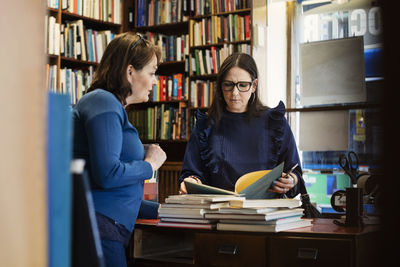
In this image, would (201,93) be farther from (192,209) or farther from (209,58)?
(192,209)

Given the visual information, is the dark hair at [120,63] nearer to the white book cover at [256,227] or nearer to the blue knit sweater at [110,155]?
the blue knit sweater at [110,155]

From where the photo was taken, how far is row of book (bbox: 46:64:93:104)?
16.1 feet

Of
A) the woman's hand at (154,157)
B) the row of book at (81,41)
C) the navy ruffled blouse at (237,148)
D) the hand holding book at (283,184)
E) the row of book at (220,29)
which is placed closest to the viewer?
the woman's hand at (154,157)

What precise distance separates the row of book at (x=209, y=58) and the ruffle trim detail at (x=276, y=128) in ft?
9.80

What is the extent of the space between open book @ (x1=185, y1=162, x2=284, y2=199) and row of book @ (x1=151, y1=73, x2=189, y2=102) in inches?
152

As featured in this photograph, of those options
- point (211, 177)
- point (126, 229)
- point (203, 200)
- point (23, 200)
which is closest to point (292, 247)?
point (203, 200)

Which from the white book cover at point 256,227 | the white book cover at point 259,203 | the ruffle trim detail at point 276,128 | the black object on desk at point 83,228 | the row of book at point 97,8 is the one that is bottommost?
the white book cover at point 256,227

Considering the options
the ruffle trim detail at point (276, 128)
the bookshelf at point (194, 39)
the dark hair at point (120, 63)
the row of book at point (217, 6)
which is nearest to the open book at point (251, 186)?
the dark hair at point (120, 63)

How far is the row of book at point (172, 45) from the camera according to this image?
5.61 metres

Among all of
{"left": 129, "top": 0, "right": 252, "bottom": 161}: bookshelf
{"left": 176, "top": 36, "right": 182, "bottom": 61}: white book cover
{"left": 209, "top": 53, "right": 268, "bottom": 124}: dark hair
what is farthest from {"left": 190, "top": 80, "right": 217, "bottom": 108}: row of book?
{"left": 209, "top": 53, "right": 268, "bottom": 124}: dark hair

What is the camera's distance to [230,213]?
1.46m

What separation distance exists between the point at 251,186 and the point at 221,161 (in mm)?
629

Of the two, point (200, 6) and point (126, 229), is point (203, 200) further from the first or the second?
point (200, 6)

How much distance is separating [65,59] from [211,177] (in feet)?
10.9
